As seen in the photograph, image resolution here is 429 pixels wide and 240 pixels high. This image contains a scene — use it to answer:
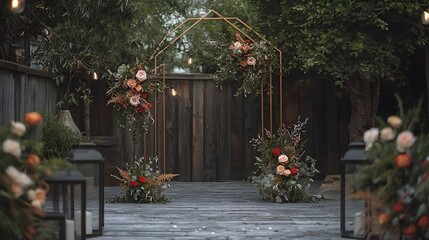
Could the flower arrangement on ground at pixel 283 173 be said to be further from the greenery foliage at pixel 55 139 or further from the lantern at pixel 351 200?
the lantern at pixel 351 200

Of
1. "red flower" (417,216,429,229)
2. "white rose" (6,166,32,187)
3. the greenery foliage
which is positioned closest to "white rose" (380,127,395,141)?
"red flower" (417,216,429,229)

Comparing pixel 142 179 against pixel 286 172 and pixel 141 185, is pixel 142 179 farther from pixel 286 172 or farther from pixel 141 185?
pixel 286 172

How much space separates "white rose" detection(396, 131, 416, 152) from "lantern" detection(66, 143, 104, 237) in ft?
7.32

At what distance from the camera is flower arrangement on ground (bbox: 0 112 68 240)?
3760mm

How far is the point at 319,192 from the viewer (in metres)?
10.4

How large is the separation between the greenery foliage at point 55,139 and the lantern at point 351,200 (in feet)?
13.9

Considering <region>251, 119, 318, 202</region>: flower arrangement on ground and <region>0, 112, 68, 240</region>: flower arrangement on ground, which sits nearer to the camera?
<region>0, 112, 68, 240</region>: flower arrangement on ground

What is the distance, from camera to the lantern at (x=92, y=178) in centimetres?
576

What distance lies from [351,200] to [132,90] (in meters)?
4.40

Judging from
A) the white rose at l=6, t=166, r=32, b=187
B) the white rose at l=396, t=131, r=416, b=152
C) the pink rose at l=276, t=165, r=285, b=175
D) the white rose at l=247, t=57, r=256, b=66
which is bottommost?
the pink rose at l=276, t=165, r=285, b=175

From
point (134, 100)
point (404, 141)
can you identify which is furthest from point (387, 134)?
point (134, 100)

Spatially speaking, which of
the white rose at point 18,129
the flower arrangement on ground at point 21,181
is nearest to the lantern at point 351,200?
the flower arrangement on ground at point 21,181

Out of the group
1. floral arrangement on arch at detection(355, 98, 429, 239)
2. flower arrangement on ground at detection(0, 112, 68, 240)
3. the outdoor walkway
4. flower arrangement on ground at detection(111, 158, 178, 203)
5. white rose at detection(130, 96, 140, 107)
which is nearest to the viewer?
flower arrangement on ground at detection(0, 112, 68, 240)

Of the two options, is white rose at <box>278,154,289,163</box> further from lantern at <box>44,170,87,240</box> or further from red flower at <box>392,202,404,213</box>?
red flower at <box>392,202,404,213</box>
